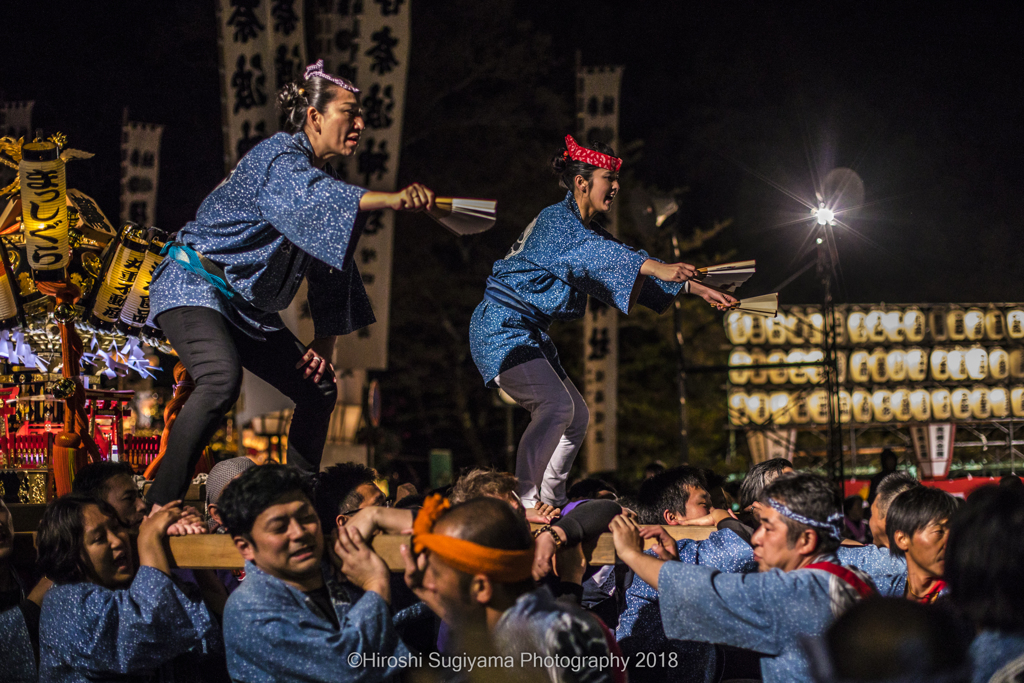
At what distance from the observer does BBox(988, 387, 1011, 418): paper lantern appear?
49.1 feet

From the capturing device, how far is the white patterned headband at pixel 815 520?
8.53 ft

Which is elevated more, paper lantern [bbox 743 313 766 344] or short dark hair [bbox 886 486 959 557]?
paper lantern [bbox 743 313 766 344]

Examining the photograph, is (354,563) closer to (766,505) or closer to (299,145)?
(766,505)

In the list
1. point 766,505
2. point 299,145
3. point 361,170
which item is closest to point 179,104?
point 361,170

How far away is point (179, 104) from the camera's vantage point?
1733 centimetres

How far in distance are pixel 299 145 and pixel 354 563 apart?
1.49 metres

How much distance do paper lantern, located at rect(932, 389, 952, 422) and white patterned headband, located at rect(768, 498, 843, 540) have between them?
1374 cm

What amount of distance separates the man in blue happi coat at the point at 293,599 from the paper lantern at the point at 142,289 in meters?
2.83

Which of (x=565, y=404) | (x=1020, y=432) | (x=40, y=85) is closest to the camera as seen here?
(x=565, y=404)

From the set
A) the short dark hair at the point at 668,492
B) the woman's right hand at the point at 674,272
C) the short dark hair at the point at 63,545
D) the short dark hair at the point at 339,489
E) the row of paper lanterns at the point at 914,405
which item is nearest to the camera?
the short dark hair at the point at 63,545

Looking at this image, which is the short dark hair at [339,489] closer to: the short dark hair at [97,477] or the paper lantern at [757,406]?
the short dark hair at [97,477]

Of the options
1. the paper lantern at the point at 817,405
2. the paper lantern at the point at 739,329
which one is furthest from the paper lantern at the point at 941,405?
the paper lantern at the point at 739,329

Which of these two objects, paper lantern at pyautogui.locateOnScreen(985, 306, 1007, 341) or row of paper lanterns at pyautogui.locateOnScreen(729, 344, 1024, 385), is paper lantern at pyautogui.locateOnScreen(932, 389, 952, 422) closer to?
row of paper lanterns at pyautogui.locateOnScreen(729, 344, 1024, 385)

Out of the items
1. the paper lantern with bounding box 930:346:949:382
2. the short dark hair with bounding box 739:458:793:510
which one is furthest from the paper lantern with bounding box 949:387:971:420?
the short dark hair with bounding box 739:458:793:510
